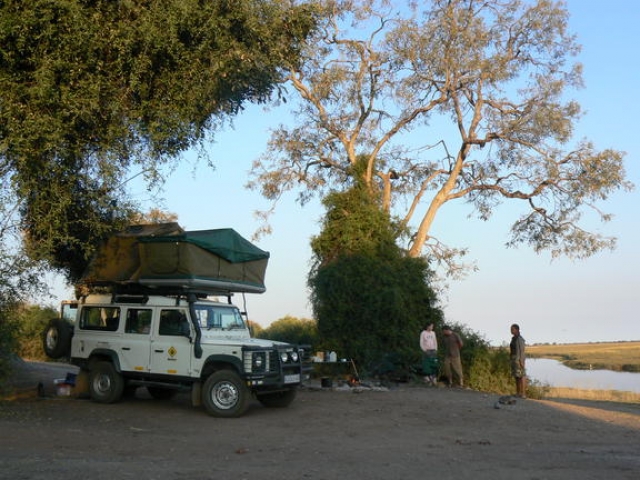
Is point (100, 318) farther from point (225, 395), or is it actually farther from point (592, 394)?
point (592, 394)

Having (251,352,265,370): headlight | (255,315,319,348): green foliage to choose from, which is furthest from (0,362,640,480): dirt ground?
(255,315,319,348): green foliage

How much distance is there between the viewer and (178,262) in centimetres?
1452

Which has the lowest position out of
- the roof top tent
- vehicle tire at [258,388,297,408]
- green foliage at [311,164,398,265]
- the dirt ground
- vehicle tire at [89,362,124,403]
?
the dirt ground

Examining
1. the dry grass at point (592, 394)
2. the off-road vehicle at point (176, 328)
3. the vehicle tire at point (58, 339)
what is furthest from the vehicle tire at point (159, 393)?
A: the dry grass at point (592, 394)

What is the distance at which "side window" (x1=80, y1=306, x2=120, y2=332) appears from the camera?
15438 mm

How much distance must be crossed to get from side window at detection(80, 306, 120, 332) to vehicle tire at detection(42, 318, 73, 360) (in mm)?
355

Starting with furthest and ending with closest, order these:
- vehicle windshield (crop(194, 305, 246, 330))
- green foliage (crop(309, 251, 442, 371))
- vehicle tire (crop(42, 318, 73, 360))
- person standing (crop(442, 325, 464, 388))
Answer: green foliage (crop(309, 251, 442, 371)) < person standing (crop(442, 325, 464, 388)) < vehicle tire (crop(42, 318, 73, 360)) < vehicle windshield (crop(194, 305, 246, 330))

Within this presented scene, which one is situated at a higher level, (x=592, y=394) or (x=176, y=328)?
(x=176, y=328)

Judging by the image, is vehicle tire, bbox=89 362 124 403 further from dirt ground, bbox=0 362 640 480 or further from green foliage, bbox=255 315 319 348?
green foliage, bbox=255 315 319 348

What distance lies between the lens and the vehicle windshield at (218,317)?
1447cm

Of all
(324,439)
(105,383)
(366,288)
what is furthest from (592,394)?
(105,383)

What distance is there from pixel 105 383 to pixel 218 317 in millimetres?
2904

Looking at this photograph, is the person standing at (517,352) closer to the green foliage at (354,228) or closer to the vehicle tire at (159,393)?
the green foliage at (354,228)

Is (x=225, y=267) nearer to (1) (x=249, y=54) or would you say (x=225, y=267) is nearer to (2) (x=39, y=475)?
(1) (x=249, y=54)
